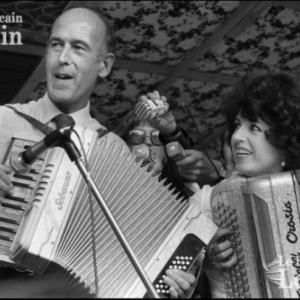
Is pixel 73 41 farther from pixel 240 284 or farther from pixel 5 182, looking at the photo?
pixel 240 284

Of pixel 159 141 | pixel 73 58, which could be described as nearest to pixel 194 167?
pixel 159 141

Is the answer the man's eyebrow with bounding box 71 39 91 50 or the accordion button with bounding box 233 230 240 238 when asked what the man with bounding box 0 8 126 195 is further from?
the accordion button with bounding box 233 230 240 238

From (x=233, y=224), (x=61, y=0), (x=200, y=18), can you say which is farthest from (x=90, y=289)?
(x=200, y=18)

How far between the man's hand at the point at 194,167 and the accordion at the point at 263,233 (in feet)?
1.16

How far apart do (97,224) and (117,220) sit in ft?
0.20

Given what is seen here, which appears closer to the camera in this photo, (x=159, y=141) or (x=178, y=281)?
(x=178, y=281)

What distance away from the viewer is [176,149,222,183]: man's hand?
269 centimetres

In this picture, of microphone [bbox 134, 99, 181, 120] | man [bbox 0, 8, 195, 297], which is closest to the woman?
microphone [bbox 134, 99, 181, 120]

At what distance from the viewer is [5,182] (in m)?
2.11

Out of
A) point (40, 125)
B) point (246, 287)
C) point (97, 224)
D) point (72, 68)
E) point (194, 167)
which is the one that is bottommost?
point (246, 287)

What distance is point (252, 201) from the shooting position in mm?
2316

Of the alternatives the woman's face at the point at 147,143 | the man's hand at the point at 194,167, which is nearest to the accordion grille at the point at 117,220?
the man's hand at the point at 194,167

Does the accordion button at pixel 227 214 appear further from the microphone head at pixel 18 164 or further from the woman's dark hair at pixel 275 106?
the microphone head at pixel 18 164

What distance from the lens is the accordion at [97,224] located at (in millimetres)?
2062
